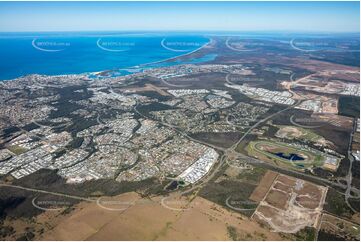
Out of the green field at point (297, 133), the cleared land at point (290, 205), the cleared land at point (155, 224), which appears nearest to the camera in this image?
the cleared land at point (155, 224)

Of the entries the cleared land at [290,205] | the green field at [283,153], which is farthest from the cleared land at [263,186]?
the green field at [283,153]

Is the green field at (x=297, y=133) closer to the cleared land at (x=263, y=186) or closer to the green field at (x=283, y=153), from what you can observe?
the green field at (x=283, y=153)

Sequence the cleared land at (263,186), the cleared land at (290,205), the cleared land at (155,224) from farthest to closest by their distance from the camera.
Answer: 1. the cleared land at (263,186)
2. the cleared land at (290,205)
3. the cleared land at (155,224)

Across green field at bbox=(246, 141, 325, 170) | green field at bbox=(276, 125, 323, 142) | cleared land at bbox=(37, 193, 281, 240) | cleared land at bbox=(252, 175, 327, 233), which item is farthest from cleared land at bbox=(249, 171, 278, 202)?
green field at bbox=(276, 125, 323, 142)

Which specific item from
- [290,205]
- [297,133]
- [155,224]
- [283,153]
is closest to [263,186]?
[290,205]

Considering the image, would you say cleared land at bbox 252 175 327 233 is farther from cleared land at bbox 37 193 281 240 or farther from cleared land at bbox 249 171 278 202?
cleared land at bbox 37 193 281 240

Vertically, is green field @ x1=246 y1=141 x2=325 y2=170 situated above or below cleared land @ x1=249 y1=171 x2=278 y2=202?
above

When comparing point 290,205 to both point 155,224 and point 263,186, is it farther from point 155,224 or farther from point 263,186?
point 155,224

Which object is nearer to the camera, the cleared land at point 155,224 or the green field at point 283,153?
the cleared land at point 155,224

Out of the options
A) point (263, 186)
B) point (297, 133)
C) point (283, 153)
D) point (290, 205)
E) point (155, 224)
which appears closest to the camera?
point (155, 224)

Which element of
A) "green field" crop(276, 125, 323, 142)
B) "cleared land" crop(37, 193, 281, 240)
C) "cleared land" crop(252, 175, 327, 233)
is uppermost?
"green field" crop(276, 125, 323, 142)
